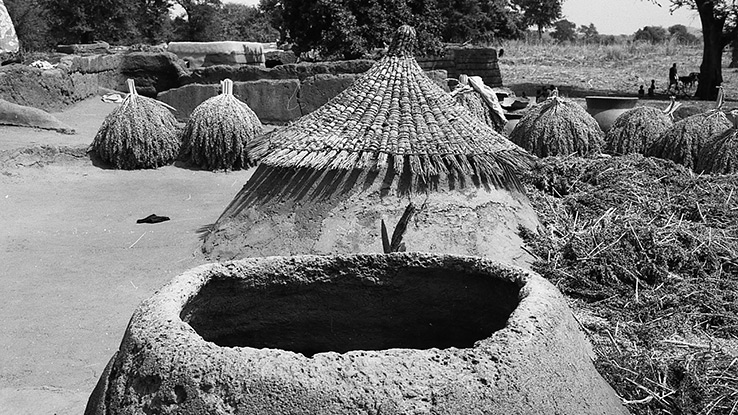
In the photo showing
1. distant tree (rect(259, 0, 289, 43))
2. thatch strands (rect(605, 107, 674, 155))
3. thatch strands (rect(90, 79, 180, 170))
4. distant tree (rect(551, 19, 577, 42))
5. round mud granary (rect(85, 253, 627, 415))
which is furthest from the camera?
distant tree (rect(551, 19, 577, 42))

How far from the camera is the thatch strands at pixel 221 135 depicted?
1027 centimetres

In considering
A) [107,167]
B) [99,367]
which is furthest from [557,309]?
[107,167]

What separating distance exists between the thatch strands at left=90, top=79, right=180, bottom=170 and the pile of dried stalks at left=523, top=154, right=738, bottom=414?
5390mm

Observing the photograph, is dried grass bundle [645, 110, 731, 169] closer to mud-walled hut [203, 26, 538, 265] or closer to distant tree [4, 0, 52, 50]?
mud-walled hut [203, 26, 538, 265]

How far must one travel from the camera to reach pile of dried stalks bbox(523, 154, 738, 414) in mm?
3244

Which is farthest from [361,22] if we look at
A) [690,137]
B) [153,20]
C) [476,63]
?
[153,20]

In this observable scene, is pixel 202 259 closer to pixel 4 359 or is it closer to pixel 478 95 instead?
pixel 4 359

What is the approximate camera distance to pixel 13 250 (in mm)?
6629

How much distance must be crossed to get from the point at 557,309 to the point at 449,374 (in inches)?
19.5

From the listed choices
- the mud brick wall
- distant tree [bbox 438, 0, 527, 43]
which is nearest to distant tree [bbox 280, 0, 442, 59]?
the mud brick wall

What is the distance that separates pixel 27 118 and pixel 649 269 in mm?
9336

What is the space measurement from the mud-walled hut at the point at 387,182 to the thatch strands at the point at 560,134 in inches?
137

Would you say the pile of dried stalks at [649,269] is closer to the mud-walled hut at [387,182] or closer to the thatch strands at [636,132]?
the mud-walled hut at [387,182]

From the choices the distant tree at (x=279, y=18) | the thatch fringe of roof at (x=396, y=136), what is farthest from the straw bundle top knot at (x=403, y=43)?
the distant tree at (x=279, y=18)
